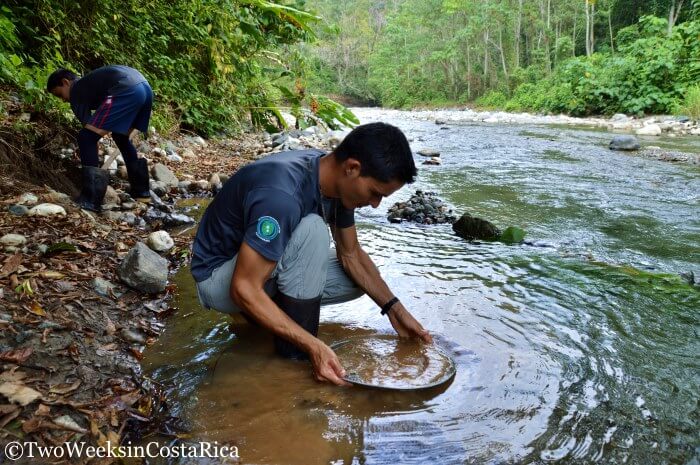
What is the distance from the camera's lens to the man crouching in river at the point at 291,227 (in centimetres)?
197

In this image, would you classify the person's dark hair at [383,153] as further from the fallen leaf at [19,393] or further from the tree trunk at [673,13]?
the tree trunk at [673,13]

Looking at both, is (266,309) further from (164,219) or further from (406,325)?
(164,219)

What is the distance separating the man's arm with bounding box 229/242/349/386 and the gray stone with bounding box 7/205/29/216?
2052mm

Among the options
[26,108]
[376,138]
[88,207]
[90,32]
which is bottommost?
[88,207]

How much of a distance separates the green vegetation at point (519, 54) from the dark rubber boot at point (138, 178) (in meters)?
6.65

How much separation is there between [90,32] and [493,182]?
5525mm

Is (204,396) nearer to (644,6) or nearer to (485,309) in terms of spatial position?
(485,309)

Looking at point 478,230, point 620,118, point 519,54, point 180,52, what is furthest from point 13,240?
point 519,54

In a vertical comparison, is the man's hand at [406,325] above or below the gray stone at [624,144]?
above

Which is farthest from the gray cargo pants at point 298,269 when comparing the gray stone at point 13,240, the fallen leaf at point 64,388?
the gray stone at point 13,240

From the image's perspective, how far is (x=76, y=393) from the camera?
187 cm

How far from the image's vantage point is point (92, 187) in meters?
3.89

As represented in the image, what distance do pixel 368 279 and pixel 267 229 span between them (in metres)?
0.89

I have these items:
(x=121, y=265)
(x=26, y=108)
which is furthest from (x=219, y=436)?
(x=26, y=108)
